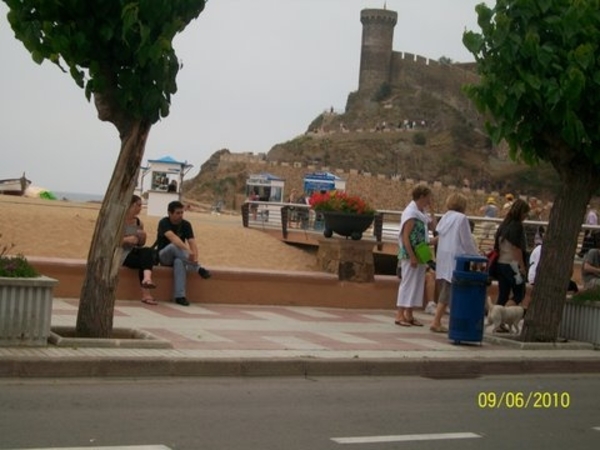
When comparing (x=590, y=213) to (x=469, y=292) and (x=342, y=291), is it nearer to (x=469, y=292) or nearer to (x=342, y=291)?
(x=342, y=291)

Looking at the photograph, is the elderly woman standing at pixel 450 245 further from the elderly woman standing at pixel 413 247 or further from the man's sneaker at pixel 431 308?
the man's sneaker at pixel 431 308

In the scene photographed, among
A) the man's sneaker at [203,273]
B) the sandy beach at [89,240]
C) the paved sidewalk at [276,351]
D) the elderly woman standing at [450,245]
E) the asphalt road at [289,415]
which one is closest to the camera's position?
the asphalt road at [289,415]

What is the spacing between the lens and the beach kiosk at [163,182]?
133 ft

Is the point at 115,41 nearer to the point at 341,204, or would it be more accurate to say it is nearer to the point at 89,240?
the point at 341,204

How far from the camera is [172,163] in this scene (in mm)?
42969

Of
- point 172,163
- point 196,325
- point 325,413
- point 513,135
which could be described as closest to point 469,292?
point 513,135

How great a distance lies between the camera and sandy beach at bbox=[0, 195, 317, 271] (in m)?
26.8

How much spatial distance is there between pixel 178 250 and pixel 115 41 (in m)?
4.73

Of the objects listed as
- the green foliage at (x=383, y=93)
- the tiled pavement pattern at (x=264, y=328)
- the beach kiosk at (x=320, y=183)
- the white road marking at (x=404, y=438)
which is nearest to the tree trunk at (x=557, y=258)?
the tiled pavement pattern at (x=264, y=328)

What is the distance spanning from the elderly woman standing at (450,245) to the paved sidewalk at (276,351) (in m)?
0.62

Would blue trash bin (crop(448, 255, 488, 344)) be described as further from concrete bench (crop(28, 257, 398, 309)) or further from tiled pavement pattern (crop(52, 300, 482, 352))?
concrete bench (crop(28, 257, 398, 309))
